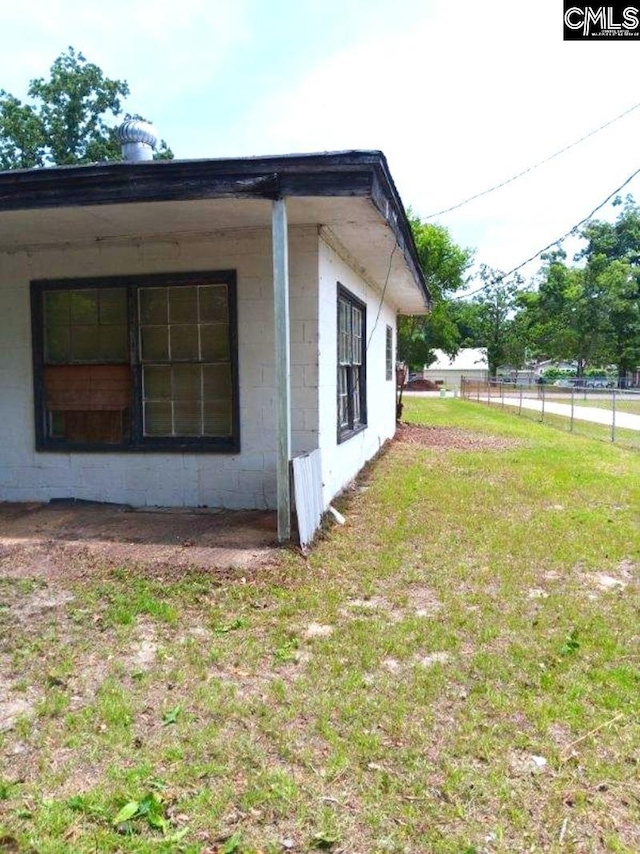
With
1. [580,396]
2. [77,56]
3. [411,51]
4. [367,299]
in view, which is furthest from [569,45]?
[77,56]

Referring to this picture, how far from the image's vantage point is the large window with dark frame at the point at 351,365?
730 centimetres

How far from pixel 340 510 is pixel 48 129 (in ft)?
105

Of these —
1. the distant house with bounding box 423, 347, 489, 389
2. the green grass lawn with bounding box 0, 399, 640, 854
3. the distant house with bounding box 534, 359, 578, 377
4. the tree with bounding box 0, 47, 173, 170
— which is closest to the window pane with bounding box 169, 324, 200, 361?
the green grass lawn with bounding box 0, 399, 640, 854

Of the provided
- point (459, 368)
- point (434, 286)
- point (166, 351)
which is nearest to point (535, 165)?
point (166, 351)

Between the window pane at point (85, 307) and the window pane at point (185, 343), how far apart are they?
847mm

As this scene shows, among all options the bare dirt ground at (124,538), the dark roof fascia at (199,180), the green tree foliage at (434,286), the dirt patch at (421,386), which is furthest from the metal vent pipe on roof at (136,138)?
the dirt patch at (421,386)

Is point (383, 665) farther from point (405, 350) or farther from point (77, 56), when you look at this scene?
point (77, 56)

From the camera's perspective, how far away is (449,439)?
1311 centimetres

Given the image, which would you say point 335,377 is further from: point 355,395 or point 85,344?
point 85,344

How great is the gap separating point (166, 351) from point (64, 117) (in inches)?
1224

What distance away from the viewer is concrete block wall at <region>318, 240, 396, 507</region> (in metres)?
6.12

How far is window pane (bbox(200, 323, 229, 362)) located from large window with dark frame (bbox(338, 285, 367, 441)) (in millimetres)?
1469

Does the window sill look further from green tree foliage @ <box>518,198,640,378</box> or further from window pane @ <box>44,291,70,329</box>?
green tree foliage @ <box>518,198,640,378</box>

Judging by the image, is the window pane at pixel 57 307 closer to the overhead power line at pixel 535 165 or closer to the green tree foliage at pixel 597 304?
the overhead power line at pixel 535 165
